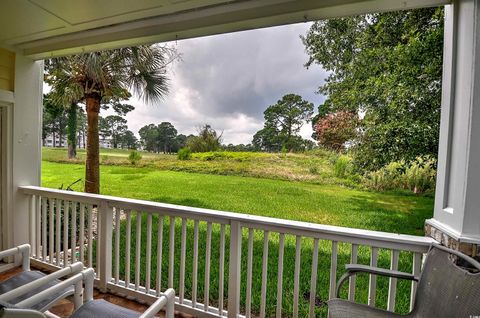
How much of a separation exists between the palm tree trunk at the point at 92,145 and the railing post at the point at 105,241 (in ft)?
8.89

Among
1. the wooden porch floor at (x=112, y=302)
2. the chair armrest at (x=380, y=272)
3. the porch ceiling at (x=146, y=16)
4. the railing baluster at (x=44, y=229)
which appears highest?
the porch ceiling at (x=146, y=16)

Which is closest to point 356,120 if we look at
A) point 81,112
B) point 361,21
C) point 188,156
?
point 361,21

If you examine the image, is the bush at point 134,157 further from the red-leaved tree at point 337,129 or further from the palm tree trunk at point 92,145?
the red-leaved tree at point 337,129

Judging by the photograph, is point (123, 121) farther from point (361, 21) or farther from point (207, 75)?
point (361, 21)

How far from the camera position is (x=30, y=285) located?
138 cm

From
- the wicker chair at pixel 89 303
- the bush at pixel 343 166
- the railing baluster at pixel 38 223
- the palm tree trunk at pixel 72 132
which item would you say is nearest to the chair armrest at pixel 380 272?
the wicker chair at pixel 89 303

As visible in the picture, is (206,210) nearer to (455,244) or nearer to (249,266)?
(249,266)

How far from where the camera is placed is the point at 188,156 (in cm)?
546

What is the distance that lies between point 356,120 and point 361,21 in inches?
58.8

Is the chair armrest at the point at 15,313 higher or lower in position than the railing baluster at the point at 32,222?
higher

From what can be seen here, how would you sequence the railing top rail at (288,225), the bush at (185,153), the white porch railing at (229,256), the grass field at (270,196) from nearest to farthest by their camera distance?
1. the railing top rail at (288,225)
2. the white porch railing at (229,256)
3. the grass field at (270,196)
4. the bush at (185,153)

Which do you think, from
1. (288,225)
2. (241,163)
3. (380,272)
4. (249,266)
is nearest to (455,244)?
(380,272)

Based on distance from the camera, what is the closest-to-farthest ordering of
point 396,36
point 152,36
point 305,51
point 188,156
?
point 152,36 < point 396,36 < point 305,51 < point 188,156

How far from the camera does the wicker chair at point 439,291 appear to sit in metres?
1.24
